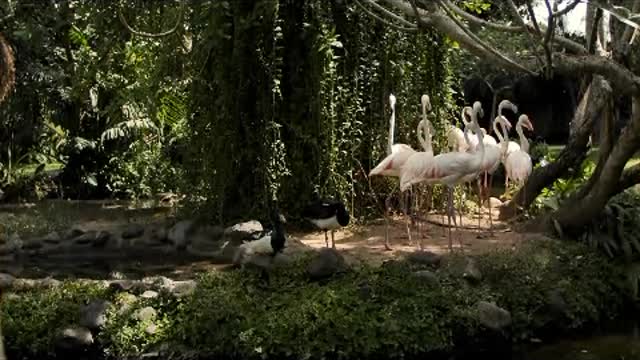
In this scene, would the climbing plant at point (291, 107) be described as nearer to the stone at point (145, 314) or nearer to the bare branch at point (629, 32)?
the stone at point (145, 314)

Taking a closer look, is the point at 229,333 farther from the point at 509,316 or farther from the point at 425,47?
the point at 425,47

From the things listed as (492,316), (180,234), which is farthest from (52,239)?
(492,316)

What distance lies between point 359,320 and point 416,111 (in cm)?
487

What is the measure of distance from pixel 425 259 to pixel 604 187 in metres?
2.24

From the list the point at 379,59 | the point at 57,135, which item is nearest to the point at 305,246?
the point at 379,59

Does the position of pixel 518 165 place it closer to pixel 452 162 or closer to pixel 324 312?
pixel 452 162

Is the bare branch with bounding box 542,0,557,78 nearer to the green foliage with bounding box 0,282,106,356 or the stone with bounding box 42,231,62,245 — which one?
the green foliage with bounding box 0,282,106,356

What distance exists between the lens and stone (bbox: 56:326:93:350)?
23.5ft

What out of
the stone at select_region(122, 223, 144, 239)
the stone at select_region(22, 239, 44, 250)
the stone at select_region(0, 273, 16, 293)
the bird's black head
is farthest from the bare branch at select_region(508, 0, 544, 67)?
the stone at select_region(22, 239, 44, 250)

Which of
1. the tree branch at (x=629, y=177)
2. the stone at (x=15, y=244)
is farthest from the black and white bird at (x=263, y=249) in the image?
the tree branch at (x=629, y=177)

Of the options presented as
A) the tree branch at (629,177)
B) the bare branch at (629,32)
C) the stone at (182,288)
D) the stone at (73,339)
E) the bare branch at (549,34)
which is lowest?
the stone at (73,339)

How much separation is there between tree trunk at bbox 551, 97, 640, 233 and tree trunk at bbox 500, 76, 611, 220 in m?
1.43

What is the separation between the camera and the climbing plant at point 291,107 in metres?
10.0

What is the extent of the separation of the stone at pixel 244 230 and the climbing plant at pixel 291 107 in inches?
17.6
